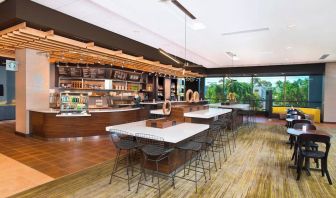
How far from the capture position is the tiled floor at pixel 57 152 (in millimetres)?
4094

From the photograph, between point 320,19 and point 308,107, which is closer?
point 320,19

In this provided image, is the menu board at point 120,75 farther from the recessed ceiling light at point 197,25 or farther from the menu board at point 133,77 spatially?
the recessed ceiling light at point 197,25

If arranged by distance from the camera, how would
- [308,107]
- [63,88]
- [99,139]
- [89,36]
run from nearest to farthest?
1. [89,36]
2. [99,139]
3. [63,88]
4. [308,107]

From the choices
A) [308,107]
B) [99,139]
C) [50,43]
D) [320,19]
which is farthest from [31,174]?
[308,107]

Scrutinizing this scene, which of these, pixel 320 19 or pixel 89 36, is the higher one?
pixel 320 19

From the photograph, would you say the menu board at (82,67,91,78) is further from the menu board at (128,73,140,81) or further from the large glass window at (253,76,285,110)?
the large glass window at (253,76,285,110)

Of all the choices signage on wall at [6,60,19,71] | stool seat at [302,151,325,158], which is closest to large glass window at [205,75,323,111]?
stool seat at [302,151,325,158]

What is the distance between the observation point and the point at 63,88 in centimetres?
912

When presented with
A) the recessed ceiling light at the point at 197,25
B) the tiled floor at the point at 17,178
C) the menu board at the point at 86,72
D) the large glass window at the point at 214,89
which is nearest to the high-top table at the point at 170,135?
the tiled floor at the point at 17,178

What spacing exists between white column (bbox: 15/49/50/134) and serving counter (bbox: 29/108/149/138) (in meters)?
0.30

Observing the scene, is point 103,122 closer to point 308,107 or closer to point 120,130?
point 120,130

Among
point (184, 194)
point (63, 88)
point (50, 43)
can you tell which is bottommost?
point (184, 194)

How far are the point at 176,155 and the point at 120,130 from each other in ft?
3.86

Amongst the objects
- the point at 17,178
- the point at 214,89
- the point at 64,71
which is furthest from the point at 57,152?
the point at 214,89
